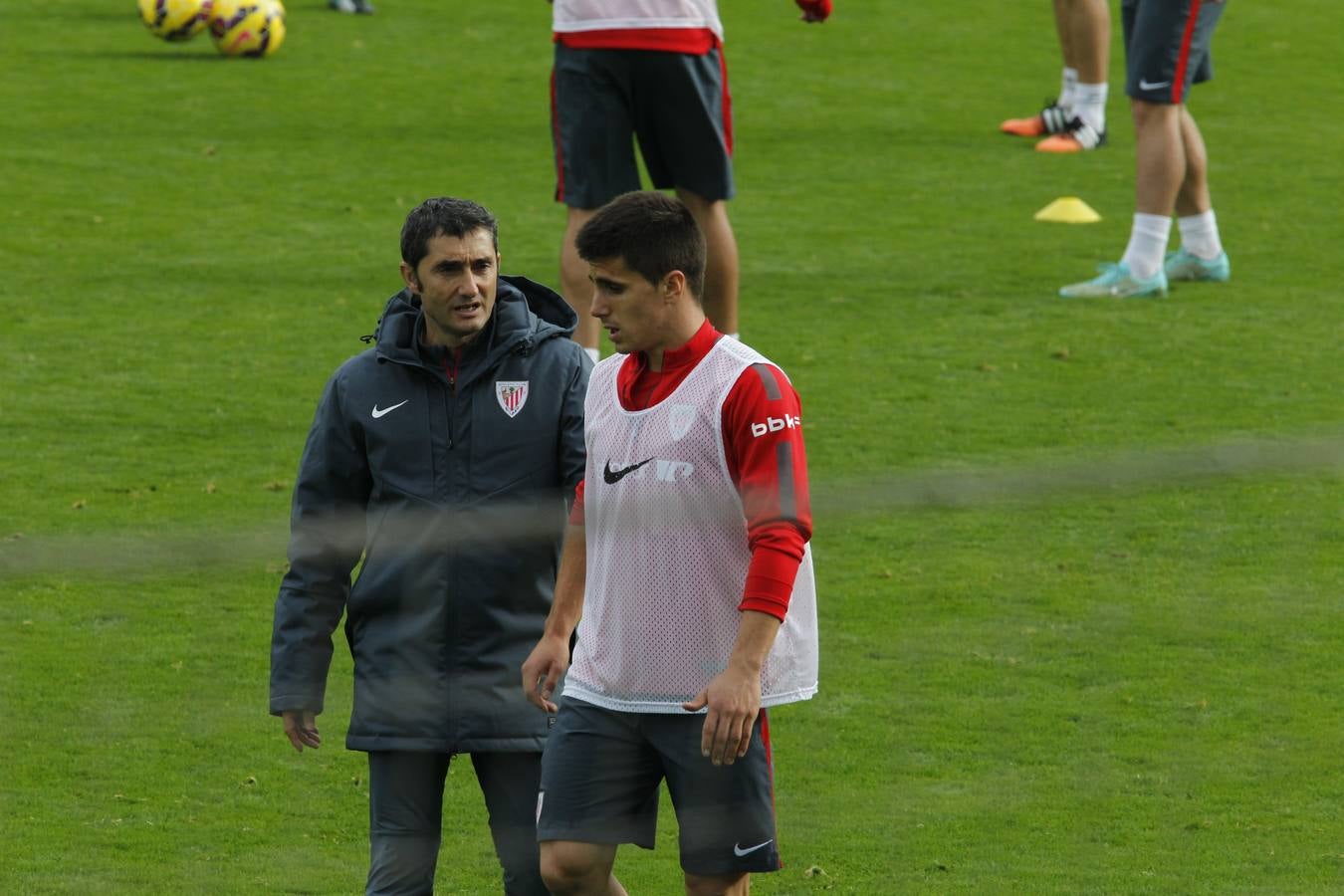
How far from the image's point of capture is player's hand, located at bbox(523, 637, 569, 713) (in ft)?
12.5

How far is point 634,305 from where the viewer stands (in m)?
3.76

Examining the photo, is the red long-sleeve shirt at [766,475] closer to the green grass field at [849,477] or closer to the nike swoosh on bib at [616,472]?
the nike swoosh on bib at [616,472]

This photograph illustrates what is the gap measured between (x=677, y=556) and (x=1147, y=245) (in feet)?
19.1

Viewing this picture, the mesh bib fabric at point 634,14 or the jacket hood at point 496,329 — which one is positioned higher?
the jacket hood at point 496,329

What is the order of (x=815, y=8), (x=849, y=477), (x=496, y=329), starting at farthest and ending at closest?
(x=815, y=8) < (x=849, y=477) < (x=496, y=329)

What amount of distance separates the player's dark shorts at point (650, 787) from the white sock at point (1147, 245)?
18.4ft

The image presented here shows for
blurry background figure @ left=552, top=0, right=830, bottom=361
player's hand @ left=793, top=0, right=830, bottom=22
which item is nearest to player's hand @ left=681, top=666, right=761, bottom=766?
blurry background figure @ left=552, top=0, right=830, bottom=361

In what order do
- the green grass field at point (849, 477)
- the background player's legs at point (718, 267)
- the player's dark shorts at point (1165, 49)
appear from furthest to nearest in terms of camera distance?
the player's dark shorts at point (1165, 49) < the background player's legs at point (718, 267) < the green grass field at point (849, 477)

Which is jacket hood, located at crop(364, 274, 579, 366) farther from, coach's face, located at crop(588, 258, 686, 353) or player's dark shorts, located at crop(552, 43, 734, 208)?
player's dark shorts, located at crop(552, 43, 734, 208)

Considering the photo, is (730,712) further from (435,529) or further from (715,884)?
(435,529)

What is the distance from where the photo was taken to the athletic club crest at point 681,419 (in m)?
3.68

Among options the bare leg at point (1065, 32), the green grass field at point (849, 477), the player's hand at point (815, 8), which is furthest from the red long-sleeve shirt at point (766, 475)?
the bare leg at point (1065, 32)

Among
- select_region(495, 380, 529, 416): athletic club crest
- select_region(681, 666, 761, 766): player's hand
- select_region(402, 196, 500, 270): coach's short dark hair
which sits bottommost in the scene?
select_region(681, 666, 761, 766): player's hand

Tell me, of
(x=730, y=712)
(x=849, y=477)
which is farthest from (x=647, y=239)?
(x=849, y=477)
